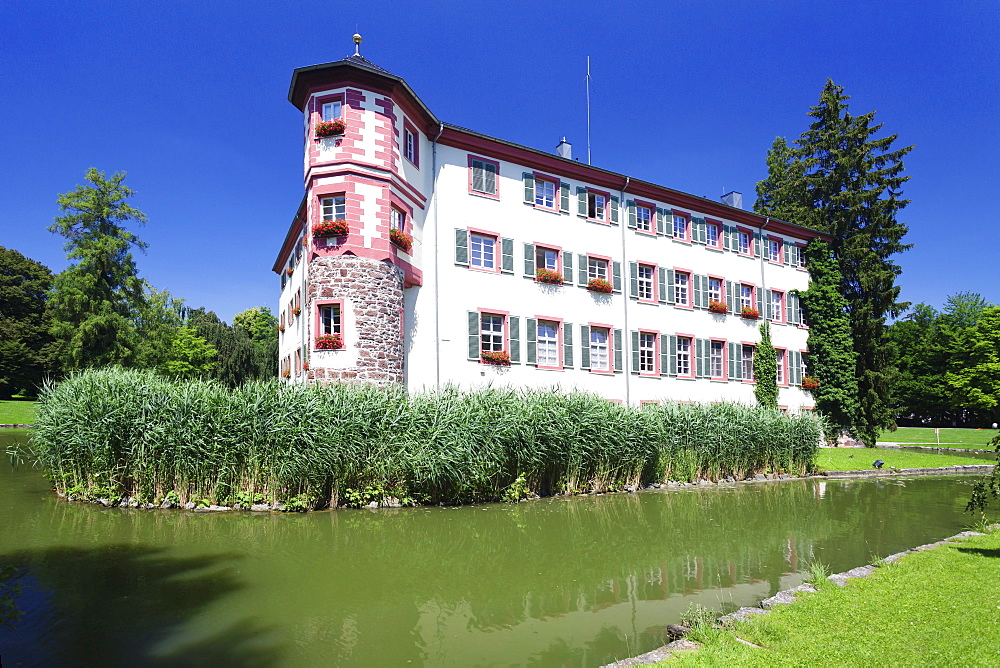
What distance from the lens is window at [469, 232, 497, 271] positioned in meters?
22.9

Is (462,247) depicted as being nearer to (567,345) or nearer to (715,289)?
(567,345)

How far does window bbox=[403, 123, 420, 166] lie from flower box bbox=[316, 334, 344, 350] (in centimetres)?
686

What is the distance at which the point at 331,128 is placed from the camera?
18781 mm

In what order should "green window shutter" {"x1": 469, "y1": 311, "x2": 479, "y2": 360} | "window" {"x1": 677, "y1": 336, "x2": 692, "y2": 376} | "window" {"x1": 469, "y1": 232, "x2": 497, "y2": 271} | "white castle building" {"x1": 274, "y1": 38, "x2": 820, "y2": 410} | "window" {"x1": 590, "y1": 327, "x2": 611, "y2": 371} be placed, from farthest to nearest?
"window" {"x1": 677, "y1": 336, "x2": 692, "y2": 376} → "window" {"x1": 590, "y1": 327, "x2": 611, "y2": 371} → "window" {"x1": 469, "y1": 232, "x2": 497, "y2": 271} → "green window shutter" {"x1": 469, "y1": 311, "x2": 479, "y2": 360} → "white castle building" {"x1": 274, "y1": 38, "x2": 820, "y2": 410}

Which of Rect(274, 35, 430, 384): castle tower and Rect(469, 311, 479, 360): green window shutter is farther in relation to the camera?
Rect(469, 311, 479, 360): green window shutter

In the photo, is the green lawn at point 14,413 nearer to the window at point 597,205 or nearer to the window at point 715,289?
the window at point 597,205

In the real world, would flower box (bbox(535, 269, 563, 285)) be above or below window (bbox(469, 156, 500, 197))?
below

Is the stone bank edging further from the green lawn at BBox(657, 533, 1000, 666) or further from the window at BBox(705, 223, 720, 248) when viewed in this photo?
the window at BBox(705, 223, 720, 248)

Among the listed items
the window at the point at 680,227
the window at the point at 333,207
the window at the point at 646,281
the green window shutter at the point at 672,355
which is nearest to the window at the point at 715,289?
the window at the point at 680,227

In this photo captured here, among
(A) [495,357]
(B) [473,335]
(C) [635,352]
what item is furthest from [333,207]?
(C) [635,352]

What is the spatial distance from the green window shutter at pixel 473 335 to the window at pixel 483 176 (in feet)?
15.9

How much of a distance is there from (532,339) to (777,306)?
54.3ft

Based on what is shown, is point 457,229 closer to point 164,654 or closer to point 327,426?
point 327,426

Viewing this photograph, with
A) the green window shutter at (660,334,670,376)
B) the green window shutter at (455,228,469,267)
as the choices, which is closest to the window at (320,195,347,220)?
the green window shutter at (455,228,469,267)
